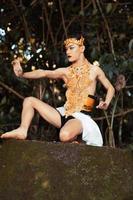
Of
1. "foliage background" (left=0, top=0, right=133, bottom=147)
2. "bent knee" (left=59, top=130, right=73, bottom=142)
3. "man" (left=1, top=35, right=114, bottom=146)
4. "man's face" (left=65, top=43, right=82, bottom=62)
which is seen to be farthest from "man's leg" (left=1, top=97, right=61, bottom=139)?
"foliage background" (left=0, top=0, right=133, bottom=147)

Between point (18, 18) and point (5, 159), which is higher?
point (18, 18)

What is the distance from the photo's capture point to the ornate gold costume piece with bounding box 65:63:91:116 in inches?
113

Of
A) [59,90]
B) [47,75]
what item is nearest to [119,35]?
[59,90]

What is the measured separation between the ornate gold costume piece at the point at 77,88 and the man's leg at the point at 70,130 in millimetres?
99

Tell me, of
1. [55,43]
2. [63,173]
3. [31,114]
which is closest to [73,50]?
[31,114]

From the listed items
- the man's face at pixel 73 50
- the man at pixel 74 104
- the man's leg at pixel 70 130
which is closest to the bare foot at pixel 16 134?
the man at pixel 74 104

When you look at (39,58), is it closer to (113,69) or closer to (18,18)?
(18,18)

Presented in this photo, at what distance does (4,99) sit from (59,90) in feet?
1.32

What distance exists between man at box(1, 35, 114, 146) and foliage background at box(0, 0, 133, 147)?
25.3 inches

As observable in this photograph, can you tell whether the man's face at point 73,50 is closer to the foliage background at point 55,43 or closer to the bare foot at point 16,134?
the bare foot at point 16,134

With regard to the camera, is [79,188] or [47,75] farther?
[47,75]

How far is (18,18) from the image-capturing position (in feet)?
14.6

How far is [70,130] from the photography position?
2703 mm

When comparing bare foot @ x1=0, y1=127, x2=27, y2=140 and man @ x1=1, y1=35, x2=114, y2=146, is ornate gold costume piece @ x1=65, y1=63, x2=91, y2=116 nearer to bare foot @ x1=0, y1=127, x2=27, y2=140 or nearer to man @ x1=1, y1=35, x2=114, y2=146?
man @ x1=1, y1=35, x2=114, y2=146
